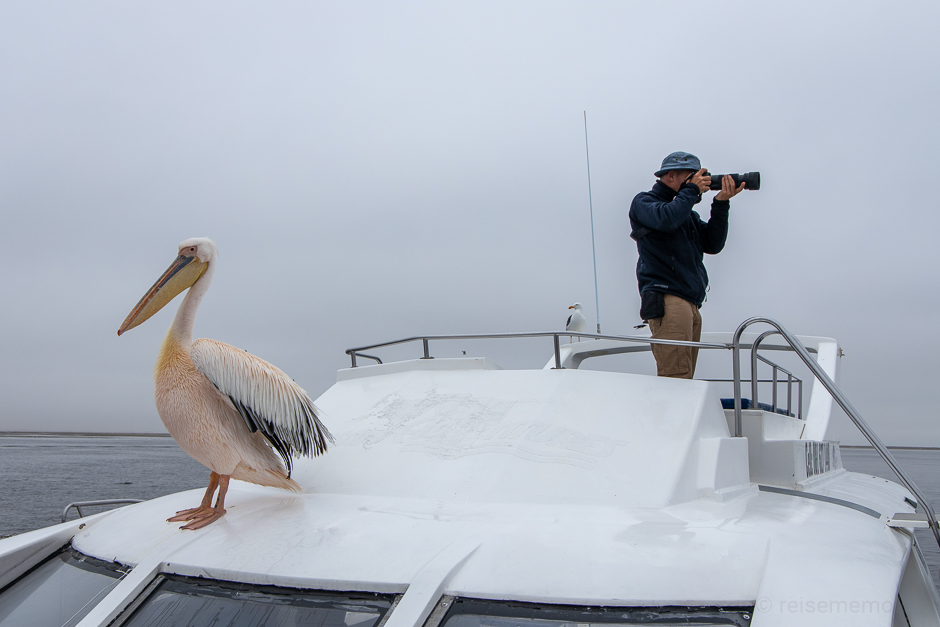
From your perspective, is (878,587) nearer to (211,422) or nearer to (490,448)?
(490,448)

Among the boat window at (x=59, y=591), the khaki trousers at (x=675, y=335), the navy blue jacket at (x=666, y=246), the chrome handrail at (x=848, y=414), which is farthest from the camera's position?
the khaki trousers at (x=675, y=335)

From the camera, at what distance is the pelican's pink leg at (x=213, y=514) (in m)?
2.39

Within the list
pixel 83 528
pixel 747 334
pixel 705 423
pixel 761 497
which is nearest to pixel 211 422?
pixel 83 528

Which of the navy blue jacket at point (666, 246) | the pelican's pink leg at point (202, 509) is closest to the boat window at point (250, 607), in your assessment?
the pelican's pink leg at point (202, 509)

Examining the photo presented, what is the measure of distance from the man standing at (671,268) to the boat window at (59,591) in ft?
9.28

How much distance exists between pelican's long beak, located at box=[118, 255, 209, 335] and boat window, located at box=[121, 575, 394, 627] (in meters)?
1.13

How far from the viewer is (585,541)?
6.66ft

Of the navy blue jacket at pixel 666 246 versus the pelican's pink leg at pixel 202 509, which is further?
the navy blue jacket at pixel 666 246

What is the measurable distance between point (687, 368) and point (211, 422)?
250cm

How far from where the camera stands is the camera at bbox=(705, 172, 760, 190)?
3.71 m

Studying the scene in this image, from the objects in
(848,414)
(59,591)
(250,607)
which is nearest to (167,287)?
(59,591)

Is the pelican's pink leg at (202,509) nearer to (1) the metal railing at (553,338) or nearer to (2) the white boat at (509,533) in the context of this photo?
(2) the white boat at (509,533)

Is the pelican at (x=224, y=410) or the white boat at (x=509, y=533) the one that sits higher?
the pelican at (x=224, y=410)

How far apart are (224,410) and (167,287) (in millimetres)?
604
